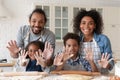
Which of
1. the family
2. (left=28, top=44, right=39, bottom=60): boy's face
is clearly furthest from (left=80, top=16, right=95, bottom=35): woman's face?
(left=28, top=44, right=39, bottom=60): boy's face

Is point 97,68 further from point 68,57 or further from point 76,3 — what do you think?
point 76,3

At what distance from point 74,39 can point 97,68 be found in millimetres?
278

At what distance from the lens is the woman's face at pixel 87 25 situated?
1.67 m

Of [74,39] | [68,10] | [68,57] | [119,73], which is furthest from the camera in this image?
[68,10]

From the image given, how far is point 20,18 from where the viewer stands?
283 cm

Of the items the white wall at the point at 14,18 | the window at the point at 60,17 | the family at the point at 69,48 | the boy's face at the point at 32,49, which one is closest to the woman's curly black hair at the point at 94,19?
the family at the point at 69,48

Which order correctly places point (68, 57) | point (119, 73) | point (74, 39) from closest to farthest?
point (119, 73), point (68, 57), point (74, 39)

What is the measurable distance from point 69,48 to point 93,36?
0.20 metres

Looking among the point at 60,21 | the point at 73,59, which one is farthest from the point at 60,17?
the point at 73,59

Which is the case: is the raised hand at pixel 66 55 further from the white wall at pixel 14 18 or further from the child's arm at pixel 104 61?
the white wall at pixel 14 18

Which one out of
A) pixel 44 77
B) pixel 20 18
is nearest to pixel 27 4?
pixel 20 18

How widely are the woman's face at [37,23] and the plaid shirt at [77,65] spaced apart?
0.36 metres

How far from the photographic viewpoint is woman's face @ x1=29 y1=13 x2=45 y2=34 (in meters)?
1.77

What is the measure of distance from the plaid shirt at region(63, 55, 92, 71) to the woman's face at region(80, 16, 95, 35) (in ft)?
0.69
